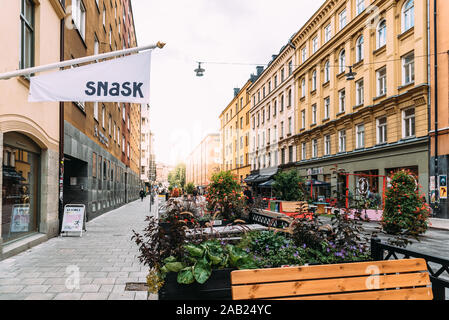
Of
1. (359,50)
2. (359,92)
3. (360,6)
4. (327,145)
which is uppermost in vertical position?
(360,6)

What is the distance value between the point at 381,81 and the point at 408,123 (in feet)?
13.4

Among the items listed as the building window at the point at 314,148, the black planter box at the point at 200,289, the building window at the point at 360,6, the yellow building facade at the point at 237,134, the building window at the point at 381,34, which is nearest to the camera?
the black planter box at the point at 200,289

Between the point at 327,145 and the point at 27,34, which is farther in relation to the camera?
the point at 327,145

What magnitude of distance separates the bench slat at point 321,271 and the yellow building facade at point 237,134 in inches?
1841

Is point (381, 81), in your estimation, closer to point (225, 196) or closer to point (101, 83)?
point (225, 196)

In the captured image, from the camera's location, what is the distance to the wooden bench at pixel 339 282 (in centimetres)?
290

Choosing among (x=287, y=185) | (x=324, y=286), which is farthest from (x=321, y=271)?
(x=287, y=185)

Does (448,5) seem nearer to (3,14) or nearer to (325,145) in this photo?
(325,145)

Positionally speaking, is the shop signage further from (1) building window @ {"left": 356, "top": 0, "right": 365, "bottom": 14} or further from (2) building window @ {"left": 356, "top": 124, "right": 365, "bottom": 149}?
(1) building window @ {"left": 356, "top": 0, "right": 365, "bottom": 14}

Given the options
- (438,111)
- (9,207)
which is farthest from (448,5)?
(9,207)

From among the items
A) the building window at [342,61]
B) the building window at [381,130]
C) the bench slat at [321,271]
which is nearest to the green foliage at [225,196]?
the bench slat at [321,271]

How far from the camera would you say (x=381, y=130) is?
23.4 metres

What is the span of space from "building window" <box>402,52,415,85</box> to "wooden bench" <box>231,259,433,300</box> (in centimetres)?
2044

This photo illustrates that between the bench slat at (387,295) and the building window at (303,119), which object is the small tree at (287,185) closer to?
the building window at (303,119)
